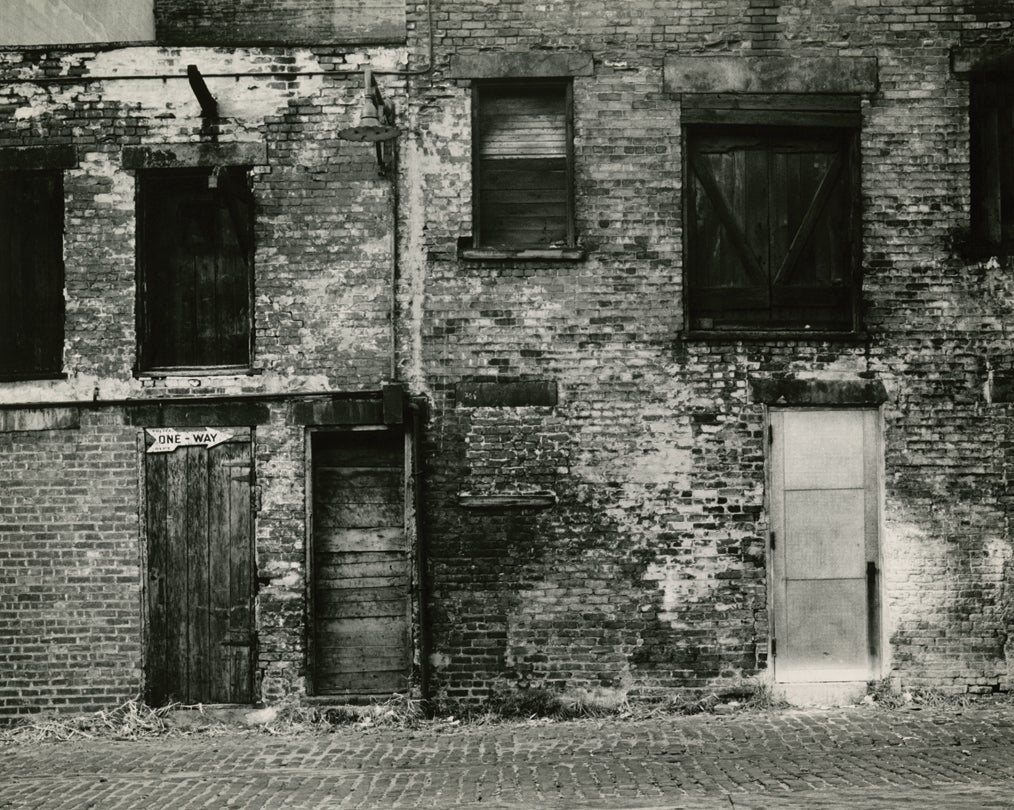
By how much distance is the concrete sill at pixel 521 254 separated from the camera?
360 inches

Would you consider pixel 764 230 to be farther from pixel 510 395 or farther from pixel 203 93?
pixel 203 93

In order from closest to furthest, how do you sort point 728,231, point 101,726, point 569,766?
point 569,766
point 101,726
point 728,231

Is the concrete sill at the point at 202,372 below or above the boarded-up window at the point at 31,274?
below

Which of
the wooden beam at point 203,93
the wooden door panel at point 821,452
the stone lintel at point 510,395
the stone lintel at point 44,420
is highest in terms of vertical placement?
the wooden beam at point 203,93

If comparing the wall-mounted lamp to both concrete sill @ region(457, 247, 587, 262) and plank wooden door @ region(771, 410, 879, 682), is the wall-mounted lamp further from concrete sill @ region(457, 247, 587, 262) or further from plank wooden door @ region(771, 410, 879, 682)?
plank wooden door @ region(771, 410, 879, 682)

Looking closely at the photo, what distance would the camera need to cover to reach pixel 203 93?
8.93 m

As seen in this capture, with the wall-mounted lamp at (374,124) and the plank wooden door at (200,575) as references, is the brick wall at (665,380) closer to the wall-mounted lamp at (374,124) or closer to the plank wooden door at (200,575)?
the wall-mounted lamp at (374,124)

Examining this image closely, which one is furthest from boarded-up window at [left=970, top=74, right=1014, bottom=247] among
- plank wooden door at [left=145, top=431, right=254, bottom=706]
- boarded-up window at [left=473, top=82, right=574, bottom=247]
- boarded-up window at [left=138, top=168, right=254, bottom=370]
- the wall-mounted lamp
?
plank wooden door at [left=145, top=431, right=254, bottom=706]

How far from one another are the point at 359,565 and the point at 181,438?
6.31 feet

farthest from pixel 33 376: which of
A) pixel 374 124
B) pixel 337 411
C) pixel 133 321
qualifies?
pixel 374 124

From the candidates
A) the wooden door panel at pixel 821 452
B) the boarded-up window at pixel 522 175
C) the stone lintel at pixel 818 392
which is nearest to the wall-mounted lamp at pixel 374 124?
the boarded-up window at pixel 522 175

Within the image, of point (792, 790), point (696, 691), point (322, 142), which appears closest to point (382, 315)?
point (322, 142)

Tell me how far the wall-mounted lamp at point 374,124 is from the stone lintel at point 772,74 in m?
2.52

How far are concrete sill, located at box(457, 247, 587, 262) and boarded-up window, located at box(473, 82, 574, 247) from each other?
0.58ft
